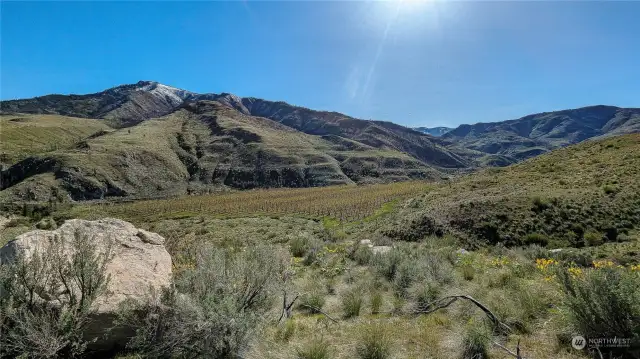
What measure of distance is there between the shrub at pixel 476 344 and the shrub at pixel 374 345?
984 millimetres

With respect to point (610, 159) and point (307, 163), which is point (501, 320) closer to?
point (610, 159)

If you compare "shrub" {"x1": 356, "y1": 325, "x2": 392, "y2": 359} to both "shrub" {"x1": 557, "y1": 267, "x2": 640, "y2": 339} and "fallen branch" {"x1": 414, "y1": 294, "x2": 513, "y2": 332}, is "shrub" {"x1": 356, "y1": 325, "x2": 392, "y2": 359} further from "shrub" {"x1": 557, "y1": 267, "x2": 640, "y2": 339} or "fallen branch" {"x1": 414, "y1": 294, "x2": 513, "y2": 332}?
"shrub" {"x1": 557, "y1": 267, "x2": 640, "y2": 339}

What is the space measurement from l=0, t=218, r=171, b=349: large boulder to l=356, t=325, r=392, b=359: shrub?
2.97 metres

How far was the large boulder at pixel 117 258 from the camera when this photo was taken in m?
4.55

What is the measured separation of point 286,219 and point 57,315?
35.5 m

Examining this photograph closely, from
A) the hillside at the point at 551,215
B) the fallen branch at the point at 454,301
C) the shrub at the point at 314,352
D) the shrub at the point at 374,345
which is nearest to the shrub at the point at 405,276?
the fallen branch at the point at 454,301

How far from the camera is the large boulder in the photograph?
4.55m

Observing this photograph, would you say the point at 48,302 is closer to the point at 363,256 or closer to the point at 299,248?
the point at 363,256

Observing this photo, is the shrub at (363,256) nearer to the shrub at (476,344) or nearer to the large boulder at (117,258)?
the shrub at (476,344)

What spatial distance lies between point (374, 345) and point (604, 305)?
9.57 ft

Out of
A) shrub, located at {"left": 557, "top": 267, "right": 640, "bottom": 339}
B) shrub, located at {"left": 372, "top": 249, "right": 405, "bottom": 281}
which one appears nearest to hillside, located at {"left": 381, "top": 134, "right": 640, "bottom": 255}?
shrub, located at {"left": 372, "top": 249, "right": 405, "bottom": 281}

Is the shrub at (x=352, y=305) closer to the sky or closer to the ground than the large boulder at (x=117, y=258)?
closer to the ground

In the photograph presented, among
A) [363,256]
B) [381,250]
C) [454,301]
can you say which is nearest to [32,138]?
[381,250]

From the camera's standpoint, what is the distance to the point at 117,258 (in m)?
5.83
